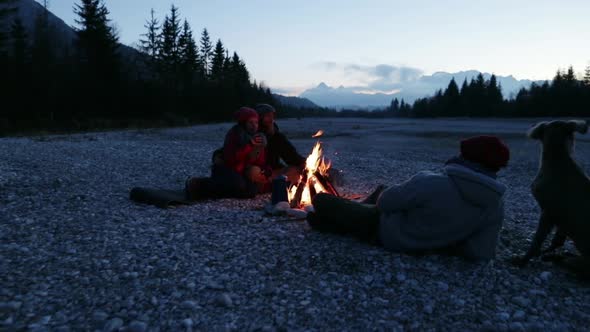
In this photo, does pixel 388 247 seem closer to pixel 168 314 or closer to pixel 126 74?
pixel 168 314

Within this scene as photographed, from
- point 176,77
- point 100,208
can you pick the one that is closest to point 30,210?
point 100,208

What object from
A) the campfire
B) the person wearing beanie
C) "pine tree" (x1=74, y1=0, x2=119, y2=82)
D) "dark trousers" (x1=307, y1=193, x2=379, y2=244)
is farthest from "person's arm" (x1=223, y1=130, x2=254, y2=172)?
"pine tree" (x1=74, y1=0, x2=119, y2=82)

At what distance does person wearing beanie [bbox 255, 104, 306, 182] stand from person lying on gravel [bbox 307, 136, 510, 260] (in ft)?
11.3

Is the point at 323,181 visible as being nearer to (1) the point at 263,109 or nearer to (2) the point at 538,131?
(1) the point at 263,109

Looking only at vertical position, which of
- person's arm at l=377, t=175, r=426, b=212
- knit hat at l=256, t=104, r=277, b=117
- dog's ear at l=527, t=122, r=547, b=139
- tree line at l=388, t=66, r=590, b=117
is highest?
tree line at l=388, t=66, r=590, b=117

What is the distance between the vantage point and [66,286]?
143 inches

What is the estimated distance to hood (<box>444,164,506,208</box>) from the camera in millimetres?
3902

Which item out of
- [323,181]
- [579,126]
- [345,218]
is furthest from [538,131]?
[323,181]

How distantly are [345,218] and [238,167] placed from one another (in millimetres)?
2907

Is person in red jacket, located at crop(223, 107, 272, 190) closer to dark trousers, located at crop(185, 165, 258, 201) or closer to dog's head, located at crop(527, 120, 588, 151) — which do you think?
dark trousers, located at crop(185, 165, 258, 201)

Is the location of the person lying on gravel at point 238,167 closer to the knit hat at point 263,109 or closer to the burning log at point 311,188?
the knit hat at point 263,109

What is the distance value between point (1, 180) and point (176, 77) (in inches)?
1869

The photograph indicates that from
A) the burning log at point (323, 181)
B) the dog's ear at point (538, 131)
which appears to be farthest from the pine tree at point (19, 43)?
the dog's ear at point (538, 131)

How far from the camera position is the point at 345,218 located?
5008 mm
